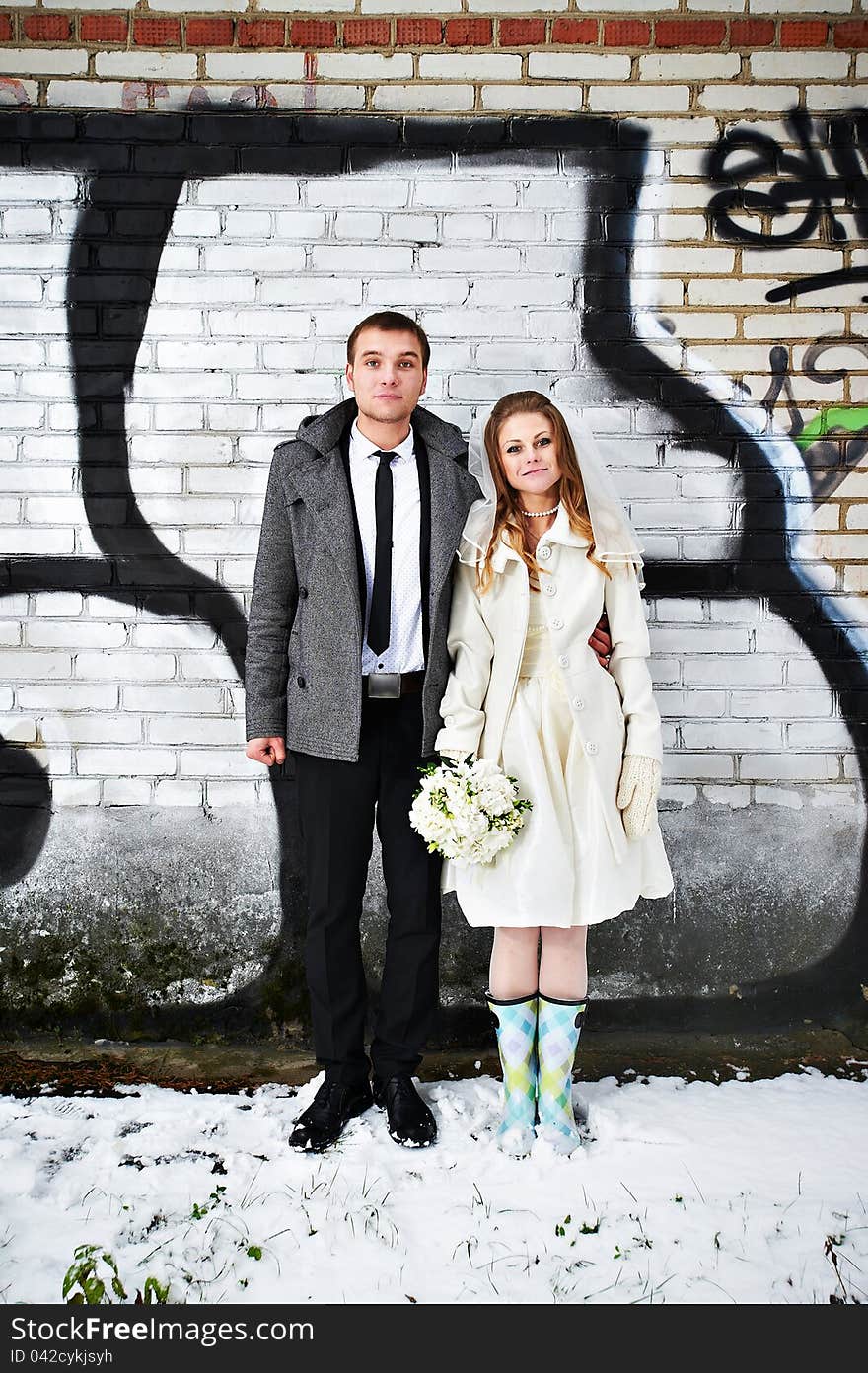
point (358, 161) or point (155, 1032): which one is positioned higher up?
point (358, 161)

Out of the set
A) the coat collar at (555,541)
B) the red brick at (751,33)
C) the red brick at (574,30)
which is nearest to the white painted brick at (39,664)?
the coat collar at (555,541)

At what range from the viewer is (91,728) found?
3.25 m

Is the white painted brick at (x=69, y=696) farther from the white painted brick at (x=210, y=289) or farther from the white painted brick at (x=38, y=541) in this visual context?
the white painted brick at (x=210, y=289)

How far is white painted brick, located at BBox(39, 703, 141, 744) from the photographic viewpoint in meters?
3.25

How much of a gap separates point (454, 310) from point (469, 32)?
877mm

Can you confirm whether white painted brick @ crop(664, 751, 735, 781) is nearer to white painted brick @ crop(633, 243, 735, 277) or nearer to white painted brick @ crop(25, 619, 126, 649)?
white painted brick @ crop(633, 243, 735, 277)

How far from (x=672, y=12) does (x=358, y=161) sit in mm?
1132

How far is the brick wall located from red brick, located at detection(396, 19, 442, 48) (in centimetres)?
1

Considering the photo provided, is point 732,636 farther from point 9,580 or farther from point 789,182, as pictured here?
point 9,580

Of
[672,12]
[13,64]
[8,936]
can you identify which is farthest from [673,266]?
[8,936]

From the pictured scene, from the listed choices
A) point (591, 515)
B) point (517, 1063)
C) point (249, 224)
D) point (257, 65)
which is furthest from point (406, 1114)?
point (257, 65)

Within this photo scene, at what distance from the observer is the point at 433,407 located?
3.13 meters

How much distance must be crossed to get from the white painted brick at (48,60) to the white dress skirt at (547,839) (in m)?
2.32

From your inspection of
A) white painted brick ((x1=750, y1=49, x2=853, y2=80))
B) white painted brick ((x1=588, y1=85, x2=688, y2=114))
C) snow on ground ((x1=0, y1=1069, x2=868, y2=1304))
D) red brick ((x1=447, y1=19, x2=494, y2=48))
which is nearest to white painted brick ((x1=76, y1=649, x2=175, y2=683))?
snow on ground ((x1=0, y1=1069, x2=868, y2=1304))
